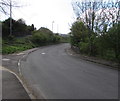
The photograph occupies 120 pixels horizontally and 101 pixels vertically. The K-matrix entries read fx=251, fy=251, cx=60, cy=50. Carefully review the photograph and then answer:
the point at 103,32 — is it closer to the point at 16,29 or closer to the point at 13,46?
the point at 13,46

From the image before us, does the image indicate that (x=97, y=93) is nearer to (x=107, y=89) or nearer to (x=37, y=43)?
(x=107, y=89)

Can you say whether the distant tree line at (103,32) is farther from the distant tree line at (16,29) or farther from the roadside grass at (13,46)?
the distant tree line at (16,29)

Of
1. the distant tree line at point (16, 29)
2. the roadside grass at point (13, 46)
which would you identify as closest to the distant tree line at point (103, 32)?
the roadside grass at point (13, 46)

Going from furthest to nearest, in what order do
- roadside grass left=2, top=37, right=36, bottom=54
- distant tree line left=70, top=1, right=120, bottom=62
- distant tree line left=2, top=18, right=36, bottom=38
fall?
distant tree line left=2, top=18, right=36, bottom=38
roadside grass left=2, top=37, right=36, bottom=54
distant tree line left=70, top=1, right=120, bottom=62

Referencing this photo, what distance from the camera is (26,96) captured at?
9.51 m

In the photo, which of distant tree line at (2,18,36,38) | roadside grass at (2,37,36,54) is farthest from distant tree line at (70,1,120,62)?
distant tree line at (2,18,36,38)

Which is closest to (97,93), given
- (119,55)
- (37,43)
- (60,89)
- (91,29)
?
(60,89)

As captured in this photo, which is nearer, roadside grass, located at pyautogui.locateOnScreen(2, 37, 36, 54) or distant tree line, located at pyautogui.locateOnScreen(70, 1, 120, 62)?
distant tree line, located at pyautogui.locateOnScreen(70, 1, 120, 62)

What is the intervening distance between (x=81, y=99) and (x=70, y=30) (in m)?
41.2

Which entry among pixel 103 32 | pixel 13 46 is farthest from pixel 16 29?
pixel 103 32

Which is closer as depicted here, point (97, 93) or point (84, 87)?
point (97, 93)

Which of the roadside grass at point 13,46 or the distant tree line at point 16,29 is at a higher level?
the distant tree line at point 16,29

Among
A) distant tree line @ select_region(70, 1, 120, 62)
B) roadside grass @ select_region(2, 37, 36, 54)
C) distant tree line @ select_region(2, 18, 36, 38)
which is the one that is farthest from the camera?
distant tree line @ select_region(2, 18, 36, 38)

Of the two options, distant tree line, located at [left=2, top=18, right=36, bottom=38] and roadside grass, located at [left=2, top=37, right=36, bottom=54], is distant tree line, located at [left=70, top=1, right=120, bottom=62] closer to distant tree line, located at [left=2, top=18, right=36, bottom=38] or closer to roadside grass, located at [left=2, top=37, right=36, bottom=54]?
roadside grass, located at [left=2, top=37, right=36, bottom=54]
